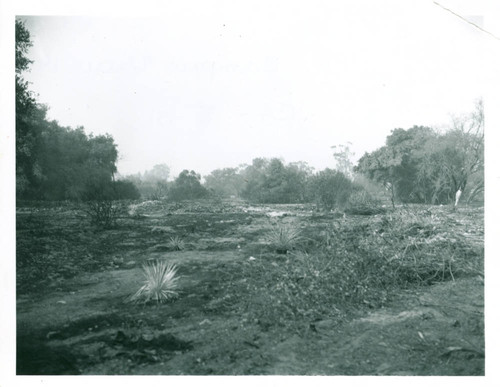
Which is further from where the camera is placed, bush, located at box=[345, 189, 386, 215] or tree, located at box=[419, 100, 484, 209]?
bush, located at box=[345, 189, 386, 215]

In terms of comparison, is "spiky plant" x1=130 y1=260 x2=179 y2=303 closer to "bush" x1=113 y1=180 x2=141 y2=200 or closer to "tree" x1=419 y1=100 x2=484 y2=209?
"bush" x1=113 y1=180 x2=141 y2=200

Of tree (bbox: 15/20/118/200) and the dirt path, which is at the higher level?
tree (bbox: 15/20/118/200)

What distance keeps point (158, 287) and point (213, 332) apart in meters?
1.06

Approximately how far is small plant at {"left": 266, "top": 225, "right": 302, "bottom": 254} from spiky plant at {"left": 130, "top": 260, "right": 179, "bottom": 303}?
185cm

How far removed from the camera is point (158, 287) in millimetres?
4227

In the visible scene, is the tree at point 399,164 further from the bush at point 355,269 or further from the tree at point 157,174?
the tree at point 157,174

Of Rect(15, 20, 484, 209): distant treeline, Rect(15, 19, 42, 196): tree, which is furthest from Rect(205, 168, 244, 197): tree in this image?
Rect(15, 19, 42, 196): tree

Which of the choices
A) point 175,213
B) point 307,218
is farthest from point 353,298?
point 175,213

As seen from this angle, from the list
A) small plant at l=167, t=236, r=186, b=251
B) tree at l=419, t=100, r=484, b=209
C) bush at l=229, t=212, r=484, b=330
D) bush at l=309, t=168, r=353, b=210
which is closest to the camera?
bush at l=229, t=212, r=484, b=330

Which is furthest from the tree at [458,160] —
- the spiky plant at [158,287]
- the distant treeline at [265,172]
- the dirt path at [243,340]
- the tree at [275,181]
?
the spiky plant at [158,287]

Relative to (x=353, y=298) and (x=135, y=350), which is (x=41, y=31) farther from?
(x=353, y=298)

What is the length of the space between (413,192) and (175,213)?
480cm

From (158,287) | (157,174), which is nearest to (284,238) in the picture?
(158,287)

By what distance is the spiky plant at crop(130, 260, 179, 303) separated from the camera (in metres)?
4.17
